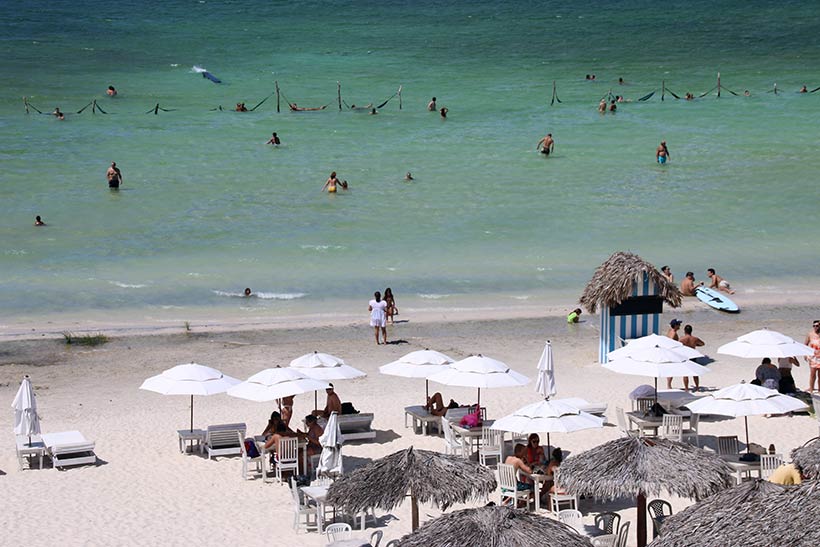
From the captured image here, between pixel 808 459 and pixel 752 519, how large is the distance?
142 inches

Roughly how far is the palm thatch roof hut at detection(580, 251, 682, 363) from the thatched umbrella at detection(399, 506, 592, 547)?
9981 mm

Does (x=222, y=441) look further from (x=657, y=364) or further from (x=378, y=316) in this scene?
(x=378, y=316)

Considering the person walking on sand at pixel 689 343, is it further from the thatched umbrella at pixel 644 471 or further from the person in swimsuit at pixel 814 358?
the thatched umbrella at pixel 644 471

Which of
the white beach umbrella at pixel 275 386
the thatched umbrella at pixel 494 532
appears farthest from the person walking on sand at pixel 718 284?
the thatched umbrella at pixel 494 532

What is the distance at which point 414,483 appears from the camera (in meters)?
10.7

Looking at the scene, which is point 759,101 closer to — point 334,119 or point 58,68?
point 334,119

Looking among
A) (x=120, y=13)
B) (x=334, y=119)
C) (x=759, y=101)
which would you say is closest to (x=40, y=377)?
(x=334, y=119)

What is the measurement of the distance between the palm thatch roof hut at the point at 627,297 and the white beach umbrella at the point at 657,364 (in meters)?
2.75

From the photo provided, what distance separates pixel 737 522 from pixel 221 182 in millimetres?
31854

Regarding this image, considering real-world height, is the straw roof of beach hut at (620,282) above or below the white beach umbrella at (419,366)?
above

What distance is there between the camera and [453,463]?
1093cm

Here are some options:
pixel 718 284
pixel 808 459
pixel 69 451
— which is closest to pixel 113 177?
→ pixel 718 284

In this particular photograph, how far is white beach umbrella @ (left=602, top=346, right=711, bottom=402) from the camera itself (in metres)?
15.5

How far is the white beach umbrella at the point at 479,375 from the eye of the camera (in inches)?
599
